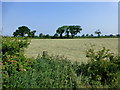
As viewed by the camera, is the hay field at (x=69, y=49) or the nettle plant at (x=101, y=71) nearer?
the nettle plant at (x=101, y=71)

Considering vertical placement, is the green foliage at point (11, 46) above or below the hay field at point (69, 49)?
above

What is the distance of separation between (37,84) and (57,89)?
458 millimetres

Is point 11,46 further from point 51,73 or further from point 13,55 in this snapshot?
point 51,73

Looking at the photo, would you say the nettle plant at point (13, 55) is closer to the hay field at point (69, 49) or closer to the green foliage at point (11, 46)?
the green foliage at point (11, 46)

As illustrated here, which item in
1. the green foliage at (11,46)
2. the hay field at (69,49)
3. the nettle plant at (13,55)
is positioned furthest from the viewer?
the hay field at (69,49)

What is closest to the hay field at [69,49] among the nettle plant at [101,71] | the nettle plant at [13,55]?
the nettle plant at [101,71]

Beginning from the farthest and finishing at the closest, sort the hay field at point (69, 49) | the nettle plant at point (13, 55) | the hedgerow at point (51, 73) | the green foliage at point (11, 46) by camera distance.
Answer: the hay field at point (69, 49) → the green foliage at point (11, 46) → the nettle plant at point (13, 55) → the hedgerow at point (51, 73)

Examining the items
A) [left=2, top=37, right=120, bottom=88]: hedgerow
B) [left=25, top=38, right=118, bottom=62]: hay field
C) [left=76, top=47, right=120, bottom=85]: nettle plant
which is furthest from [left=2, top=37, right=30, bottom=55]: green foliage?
[left=25, top=38, right=118, bottom=62]: hay field

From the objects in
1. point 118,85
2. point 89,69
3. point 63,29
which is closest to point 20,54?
point 89,69

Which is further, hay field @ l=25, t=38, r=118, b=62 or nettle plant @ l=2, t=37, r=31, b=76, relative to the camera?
hay field @ l=25, t=38, r=118, b=62

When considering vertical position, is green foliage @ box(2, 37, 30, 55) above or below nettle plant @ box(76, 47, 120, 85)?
above

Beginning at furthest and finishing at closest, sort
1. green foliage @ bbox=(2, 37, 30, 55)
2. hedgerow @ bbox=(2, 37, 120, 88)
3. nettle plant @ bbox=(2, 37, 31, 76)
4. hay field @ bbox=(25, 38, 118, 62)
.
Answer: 1. hay field @ bbox=(25, 38, 118, 62)
2. green foliage @ bbox=(2, 37, 30, 55)
3. nettle plant @ bbox=(2, 37, 31, 76)
4. hedgerow @ bbox=(2, 37, 120, 88)

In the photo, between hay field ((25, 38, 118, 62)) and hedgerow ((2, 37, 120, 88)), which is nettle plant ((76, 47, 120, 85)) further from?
hay field ((25, 38, 118, 62))

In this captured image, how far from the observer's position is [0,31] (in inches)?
145
